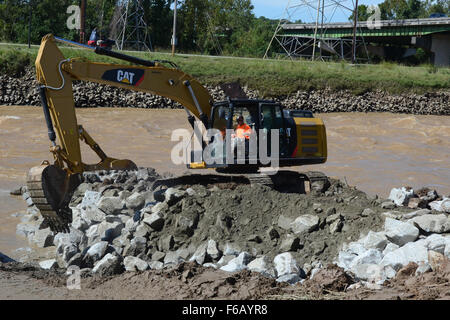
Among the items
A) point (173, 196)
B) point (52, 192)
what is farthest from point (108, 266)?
point (173, 196)

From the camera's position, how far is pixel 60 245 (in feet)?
34.4

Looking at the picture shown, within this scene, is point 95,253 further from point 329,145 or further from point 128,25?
point 128,25

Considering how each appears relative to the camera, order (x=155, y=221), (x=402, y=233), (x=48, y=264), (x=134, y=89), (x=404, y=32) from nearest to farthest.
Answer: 1. (x=402, y=233)
2. (x=48, y=264)
3. (x=155, y=221)
4. (x=134, y=89)
5. (x=404, y=32)

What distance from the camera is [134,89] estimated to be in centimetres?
1260

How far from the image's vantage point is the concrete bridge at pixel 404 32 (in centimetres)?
5691

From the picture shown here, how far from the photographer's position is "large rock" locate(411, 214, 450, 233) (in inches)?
374

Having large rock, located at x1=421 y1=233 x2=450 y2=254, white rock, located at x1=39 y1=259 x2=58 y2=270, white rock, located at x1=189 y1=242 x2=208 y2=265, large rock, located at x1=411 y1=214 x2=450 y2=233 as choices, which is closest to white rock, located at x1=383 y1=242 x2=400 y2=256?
large rock, located at x1=421 y1=233 x2=450 y2=254

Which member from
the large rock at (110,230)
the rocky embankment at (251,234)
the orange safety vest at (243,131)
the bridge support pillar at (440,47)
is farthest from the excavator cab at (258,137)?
the bridge support pillar at (440,47)

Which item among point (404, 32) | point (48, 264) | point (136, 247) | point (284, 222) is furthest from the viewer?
point (404, 32)

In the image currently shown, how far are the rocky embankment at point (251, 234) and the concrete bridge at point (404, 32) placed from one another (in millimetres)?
45838

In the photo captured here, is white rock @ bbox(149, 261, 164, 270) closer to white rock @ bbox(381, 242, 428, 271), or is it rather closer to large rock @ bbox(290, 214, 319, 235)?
large rock @ bbox(290, 214, 319, 235)

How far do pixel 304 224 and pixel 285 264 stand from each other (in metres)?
1.57

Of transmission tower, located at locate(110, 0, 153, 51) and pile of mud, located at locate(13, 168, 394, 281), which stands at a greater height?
transmission tower, located at locate(110, 0, 153, 51)

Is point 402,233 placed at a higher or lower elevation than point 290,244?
higher
